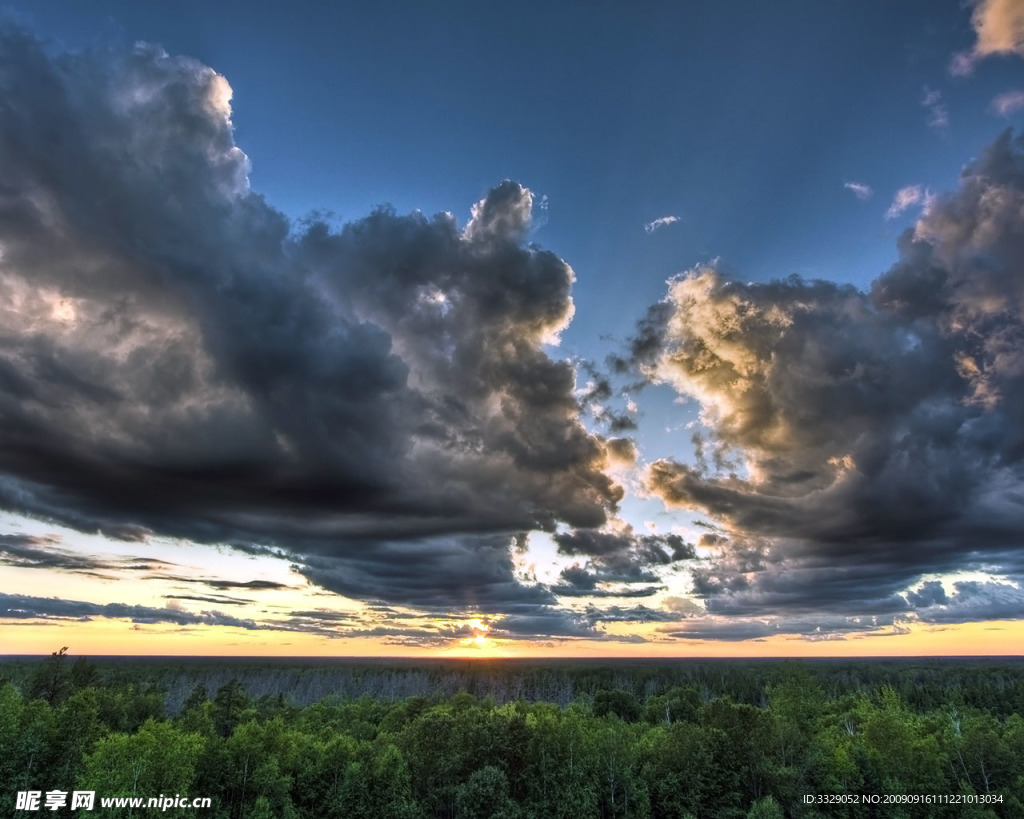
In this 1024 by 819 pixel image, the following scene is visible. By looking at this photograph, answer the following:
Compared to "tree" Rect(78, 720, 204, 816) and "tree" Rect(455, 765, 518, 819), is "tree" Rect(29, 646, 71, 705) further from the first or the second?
"tree" Rect(455, 765, 518, 819)

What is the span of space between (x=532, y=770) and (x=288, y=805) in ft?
99.3

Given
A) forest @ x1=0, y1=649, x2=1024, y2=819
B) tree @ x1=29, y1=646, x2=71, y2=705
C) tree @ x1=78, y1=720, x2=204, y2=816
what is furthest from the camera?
tree @ x1=29, y1=646, x2=71, y2=705

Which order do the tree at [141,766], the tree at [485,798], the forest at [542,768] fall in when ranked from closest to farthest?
the tree at [141,766]
the tree at [485,798]
the forest at [542,768]

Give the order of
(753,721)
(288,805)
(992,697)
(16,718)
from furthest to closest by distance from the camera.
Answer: (992,697)
(753,721)
(16,718)
(288,805)

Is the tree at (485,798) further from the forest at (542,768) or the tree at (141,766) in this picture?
the tree at (141,766)

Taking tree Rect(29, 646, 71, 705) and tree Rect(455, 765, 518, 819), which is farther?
tree Rect(29, 646, 71, 705)

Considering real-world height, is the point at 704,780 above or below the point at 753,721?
below

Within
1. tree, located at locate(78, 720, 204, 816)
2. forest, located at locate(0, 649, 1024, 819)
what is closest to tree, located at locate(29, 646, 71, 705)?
forest, located at locate(0, 649, 1024, 819)

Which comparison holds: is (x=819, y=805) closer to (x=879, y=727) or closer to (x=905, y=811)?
(x=905, y=811)

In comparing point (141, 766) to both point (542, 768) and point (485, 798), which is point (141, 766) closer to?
point (485, 798)

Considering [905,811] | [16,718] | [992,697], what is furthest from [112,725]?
[992,697]

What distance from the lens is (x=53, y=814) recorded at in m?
58.1

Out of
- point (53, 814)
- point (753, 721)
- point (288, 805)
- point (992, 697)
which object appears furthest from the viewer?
point (992, 697)

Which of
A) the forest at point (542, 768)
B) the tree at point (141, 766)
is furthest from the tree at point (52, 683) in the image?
the tree at point (141, 766)
